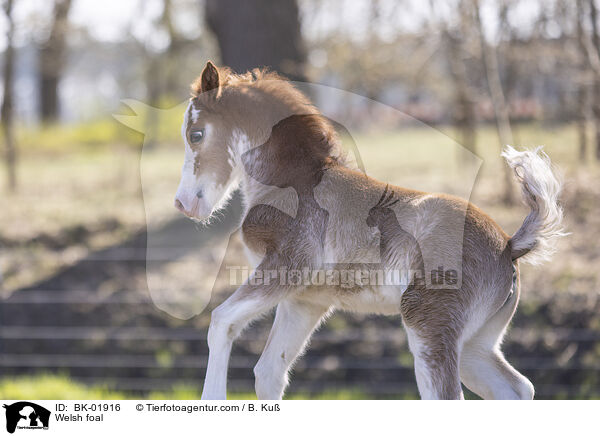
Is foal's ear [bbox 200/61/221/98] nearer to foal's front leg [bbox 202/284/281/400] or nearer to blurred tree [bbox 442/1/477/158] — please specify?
foal's front leg [bbox 202/284/281/400]

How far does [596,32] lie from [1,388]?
19.9 ft

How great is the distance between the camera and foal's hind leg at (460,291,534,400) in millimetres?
2369

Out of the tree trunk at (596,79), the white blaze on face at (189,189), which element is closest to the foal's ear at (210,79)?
the white blaze on face at (189,189)

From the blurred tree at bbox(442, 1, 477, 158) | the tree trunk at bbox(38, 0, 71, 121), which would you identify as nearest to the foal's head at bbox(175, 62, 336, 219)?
the blurred tree at bbox(442, 1, 477, 158)

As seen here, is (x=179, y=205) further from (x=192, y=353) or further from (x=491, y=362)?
(x=192, y=353)

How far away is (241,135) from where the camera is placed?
2.36 meters

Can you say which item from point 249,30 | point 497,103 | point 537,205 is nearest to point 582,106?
point 497,103

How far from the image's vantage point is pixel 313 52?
9.81 meters

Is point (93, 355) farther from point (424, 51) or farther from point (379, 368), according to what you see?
point (424, 51)

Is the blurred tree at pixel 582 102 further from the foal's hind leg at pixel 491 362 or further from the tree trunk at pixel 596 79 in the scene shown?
the foal's hind leg at pixel 491 362

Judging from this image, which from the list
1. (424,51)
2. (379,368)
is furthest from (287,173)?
(424,51)

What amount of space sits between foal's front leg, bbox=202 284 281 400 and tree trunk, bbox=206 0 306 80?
7.11ft
